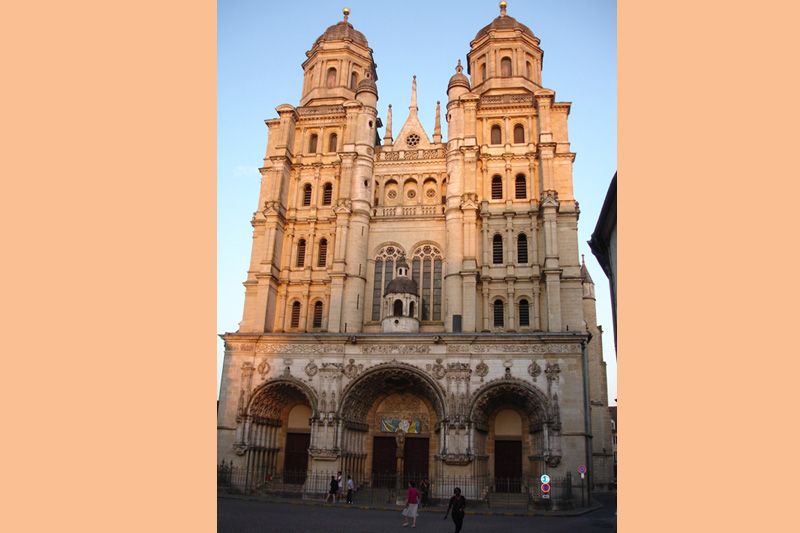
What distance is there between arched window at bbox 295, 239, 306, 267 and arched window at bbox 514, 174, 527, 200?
536 inches

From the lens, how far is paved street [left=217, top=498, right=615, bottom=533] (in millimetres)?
15844

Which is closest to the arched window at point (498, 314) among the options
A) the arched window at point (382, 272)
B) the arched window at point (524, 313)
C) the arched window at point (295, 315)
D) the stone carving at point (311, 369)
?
the arched window at point (524, 313)

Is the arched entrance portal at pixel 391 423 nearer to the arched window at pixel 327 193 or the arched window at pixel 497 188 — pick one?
the arched window at pixel 497 188

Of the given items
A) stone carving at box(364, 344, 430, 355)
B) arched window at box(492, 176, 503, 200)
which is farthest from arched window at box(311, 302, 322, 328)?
arched window at box(492, 176, 503, 200)

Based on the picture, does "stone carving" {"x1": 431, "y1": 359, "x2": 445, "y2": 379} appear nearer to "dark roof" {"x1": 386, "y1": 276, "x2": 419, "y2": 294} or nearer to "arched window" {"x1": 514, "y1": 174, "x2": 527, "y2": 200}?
"dark roof" {"x1": 386, "y1": 276, "x2": 419, "y2": 294}

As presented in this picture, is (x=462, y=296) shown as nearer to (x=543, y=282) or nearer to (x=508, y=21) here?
(x=543, y=282)

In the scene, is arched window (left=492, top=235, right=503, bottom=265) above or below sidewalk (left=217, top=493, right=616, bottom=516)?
above

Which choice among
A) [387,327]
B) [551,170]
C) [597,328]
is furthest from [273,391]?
[597,328]

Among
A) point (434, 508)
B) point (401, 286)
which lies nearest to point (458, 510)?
point (434, 508)

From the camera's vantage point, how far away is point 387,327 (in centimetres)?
2925

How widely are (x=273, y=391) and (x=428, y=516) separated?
39.9ft

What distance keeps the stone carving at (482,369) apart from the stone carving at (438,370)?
171 cm

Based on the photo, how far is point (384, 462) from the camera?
29.0 m

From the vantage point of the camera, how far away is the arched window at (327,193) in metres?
35.8
